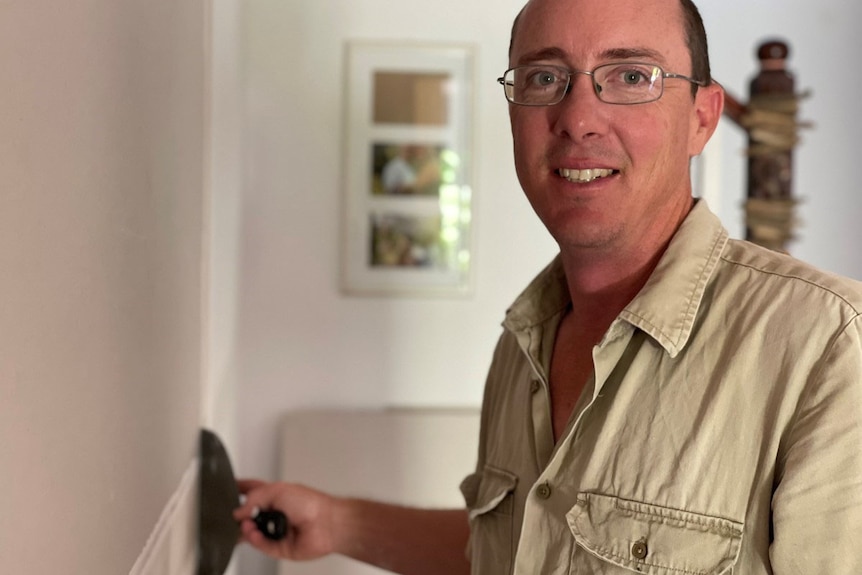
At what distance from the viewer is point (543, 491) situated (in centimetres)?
103

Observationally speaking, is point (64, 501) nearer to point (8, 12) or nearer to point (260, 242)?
point (8, 12)

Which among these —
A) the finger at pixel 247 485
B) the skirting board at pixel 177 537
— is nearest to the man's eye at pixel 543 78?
the skirting board at pixel 177 537

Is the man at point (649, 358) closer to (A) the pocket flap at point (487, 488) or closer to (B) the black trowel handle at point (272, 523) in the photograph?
(A) the pocket flap at point (487, 488)

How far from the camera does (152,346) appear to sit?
1007mm

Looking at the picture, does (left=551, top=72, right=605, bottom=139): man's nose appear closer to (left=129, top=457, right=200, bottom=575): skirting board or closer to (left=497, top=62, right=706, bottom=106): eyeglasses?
(left=497, top=62, right=706, bottom=106): eyeglasses

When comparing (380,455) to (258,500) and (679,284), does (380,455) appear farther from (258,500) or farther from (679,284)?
(679,284)

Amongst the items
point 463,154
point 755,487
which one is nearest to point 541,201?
point 755,487

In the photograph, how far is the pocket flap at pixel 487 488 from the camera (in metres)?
1.16

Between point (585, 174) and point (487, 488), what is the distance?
451 mm

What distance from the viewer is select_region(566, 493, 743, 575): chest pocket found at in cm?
88

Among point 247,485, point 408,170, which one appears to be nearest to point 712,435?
point 247,485

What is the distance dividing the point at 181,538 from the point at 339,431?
1.28 meters

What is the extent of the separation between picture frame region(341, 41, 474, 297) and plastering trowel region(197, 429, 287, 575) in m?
1.16

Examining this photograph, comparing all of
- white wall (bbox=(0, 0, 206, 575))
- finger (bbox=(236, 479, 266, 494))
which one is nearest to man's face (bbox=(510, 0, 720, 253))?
white wall (bbox=(0, 0, 206, 575))
